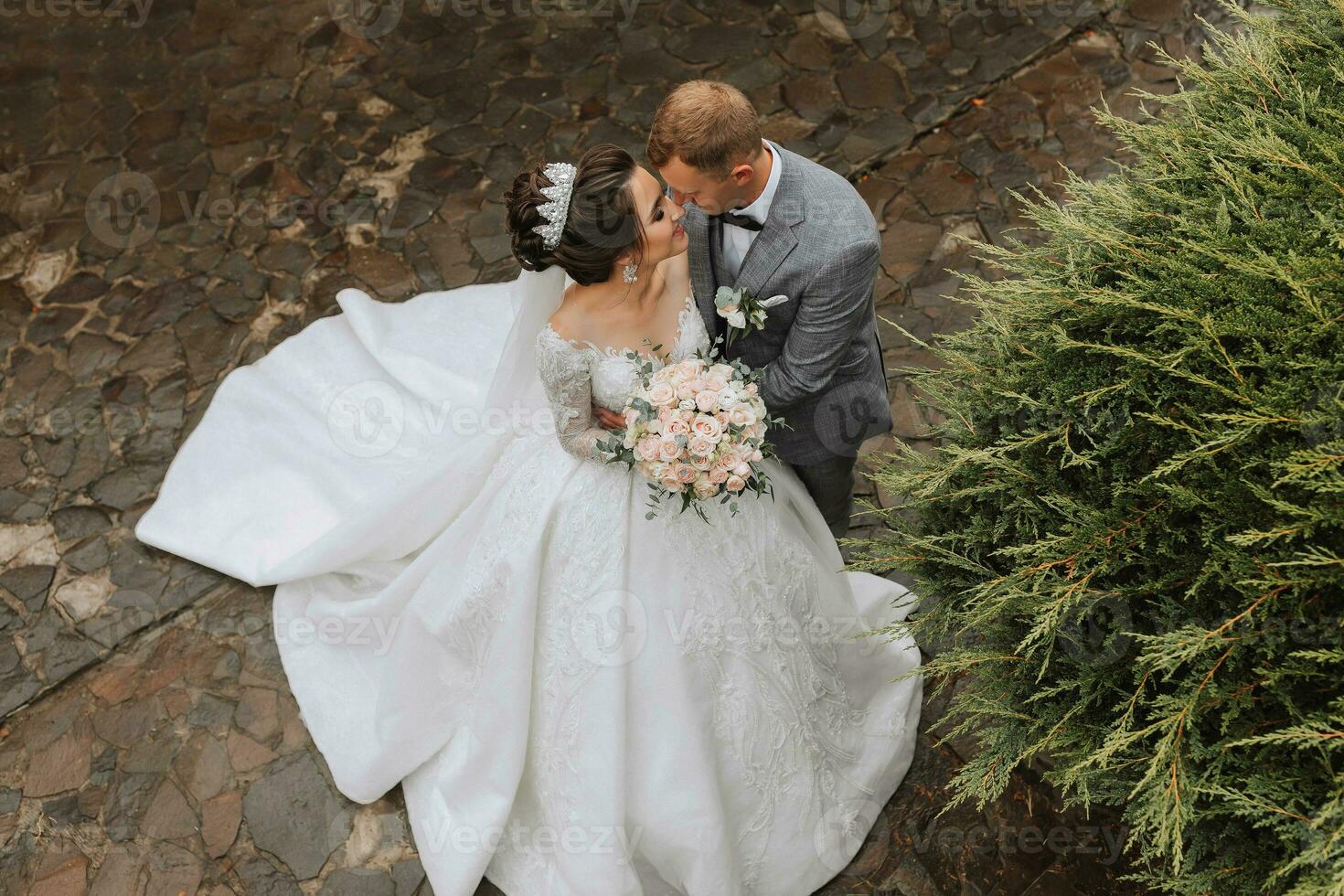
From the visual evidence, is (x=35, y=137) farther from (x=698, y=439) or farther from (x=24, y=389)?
(x=698, y=439)

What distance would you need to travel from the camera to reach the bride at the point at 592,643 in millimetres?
3301

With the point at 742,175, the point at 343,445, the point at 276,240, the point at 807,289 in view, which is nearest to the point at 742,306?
the point at 807,289

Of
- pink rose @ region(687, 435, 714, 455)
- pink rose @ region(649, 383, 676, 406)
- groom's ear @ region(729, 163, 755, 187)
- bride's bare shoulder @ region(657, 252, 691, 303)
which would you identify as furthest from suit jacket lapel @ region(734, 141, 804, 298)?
pink rose @ region(687, 435, 714, 455)

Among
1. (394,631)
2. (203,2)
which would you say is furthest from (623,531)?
(203,2)

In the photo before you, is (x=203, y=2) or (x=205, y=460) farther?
(x=203, y=2)

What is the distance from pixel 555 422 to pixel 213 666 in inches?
84.3

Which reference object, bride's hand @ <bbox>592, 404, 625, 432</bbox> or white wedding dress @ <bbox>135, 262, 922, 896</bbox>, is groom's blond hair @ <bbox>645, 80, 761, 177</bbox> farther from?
bride's hand @ <bbox>592, 404, 625, 432</bbox>

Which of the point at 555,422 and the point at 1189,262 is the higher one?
the point at 1189,262

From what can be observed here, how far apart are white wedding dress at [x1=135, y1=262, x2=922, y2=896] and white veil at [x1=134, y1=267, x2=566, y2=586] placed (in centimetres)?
3

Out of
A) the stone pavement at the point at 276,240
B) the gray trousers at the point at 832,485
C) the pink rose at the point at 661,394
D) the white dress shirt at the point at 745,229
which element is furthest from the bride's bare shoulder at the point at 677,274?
the stone pavement at the point at 276,240

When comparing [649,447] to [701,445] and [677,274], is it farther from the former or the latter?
[677,274]

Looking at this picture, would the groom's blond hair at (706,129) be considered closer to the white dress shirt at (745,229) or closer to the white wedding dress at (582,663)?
the white dress shirt at (745,229)

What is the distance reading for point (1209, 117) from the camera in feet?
10.1

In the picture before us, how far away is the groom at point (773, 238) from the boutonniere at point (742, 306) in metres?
0.04
